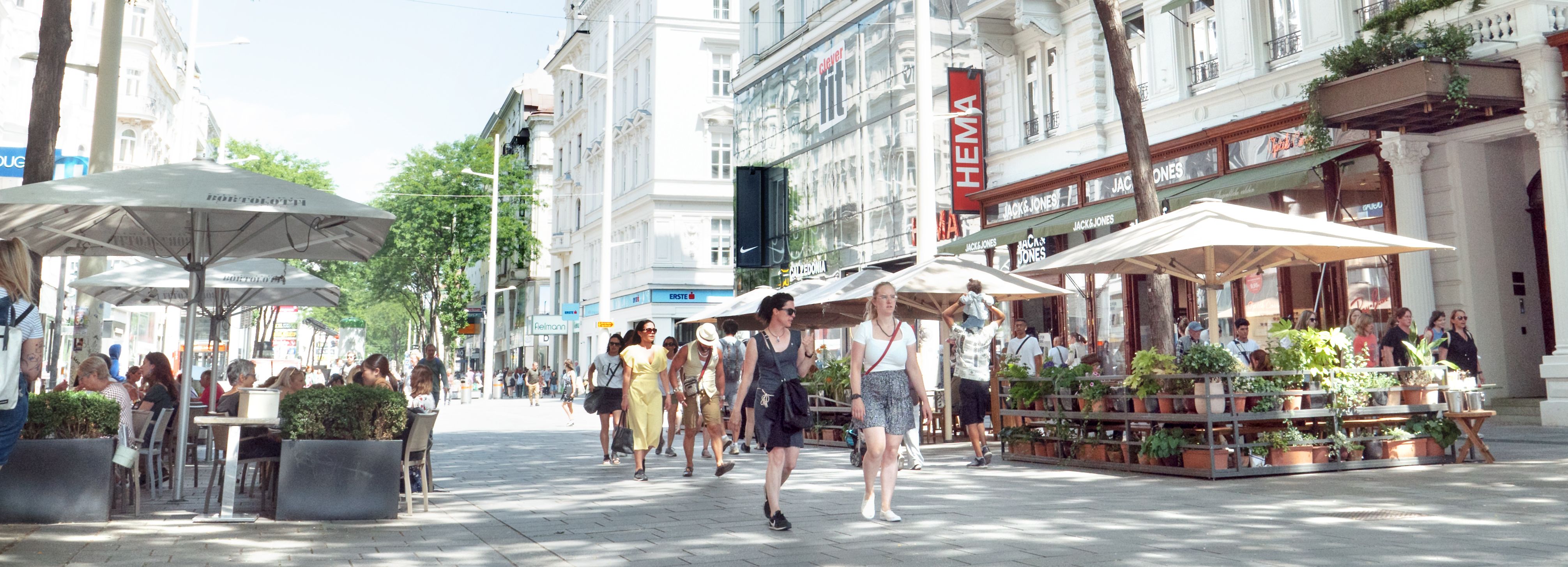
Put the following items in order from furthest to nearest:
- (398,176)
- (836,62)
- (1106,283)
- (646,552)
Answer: (398,176), (836,62), (1106,283), (646,552)

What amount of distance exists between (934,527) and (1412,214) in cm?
1138

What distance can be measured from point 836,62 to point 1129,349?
1297cm

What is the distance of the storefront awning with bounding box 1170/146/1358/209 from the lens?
53.4ft

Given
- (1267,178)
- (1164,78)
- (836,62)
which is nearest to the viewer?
(1267,178)

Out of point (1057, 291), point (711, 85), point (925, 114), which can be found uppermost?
point (711, 85)

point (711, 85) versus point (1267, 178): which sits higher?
point (711, 85)

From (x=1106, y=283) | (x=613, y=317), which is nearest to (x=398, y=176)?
(x=613, y=317)

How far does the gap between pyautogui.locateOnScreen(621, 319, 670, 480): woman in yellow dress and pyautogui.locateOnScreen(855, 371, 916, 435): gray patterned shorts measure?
4317mm

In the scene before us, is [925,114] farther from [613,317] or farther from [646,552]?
[613,317]

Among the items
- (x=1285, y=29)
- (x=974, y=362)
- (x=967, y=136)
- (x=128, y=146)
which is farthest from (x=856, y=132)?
(x=128, y=146)

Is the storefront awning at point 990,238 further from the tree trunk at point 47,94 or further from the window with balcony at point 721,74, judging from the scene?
the window with balcony at point 721,74

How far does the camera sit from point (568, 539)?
24.5 feet

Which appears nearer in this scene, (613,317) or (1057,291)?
(1057,291)

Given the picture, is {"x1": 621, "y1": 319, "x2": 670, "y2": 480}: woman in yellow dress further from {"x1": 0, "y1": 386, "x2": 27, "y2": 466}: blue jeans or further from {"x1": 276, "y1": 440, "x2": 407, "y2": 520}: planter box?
{"x1": 0, "y1": 386, "x2": 27, "y2": 466}: blue jeans
